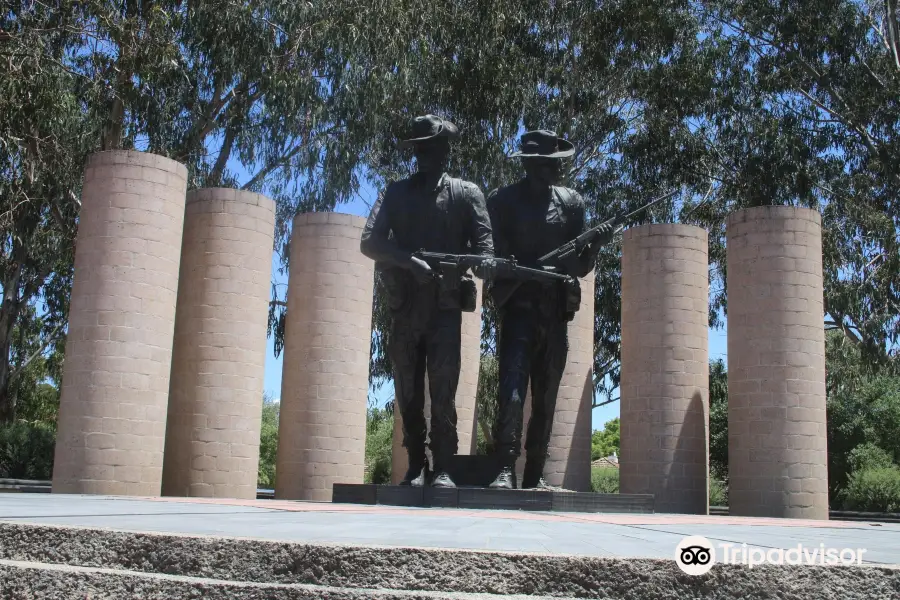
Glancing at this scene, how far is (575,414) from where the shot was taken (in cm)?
1620

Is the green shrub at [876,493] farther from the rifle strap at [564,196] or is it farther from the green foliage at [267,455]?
the green foliage at [267,455]

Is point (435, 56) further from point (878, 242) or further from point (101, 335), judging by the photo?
point (101, 335)

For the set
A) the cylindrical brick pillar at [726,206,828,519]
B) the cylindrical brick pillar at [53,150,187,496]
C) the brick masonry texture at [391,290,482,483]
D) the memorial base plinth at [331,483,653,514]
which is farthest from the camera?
the brick masonry texture at [391,290,482,483]

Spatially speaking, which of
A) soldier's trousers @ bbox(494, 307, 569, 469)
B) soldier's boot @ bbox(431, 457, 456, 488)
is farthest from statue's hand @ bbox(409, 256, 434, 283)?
soldier's boot @ bbox(431, 457, 456, 488)

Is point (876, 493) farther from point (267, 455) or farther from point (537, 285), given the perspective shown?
point (267, 455)

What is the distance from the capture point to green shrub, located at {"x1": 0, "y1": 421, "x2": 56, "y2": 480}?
18.2 meters

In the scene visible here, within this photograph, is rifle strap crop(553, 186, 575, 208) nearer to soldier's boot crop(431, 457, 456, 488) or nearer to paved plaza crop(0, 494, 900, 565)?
soldier's boot crop(431, 457, 456, 488)

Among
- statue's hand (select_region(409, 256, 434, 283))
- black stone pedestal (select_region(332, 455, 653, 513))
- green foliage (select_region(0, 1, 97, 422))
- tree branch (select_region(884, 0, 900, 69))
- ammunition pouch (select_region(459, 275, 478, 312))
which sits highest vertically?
tree branch (select_region(884, 0, 900, 69))

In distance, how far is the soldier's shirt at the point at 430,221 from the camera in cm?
728

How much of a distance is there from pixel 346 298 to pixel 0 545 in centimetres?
1172

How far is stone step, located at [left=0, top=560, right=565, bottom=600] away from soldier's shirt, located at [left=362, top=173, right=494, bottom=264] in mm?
4234

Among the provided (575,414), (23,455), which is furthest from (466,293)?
(23,455)

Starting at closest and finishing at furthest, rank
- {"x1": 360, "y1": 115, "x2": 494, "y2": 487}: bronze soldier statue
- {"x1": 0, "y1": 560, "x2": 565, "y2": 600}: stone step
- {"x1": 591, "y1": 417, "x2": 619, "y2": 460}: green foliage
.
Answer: {"x1": 0, "y1": 560, "x2": 565, "y2": 600}: stone step → {"x1": 360, "y1": 115, "x2": 494, "y2": 487}: bronze soldier statue → {"x1": 591, "y1": 417, "x2": 619, "y2": 460}: green foliage

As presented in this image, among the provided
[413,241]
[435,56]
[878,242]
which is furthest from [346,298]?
[878,242]
